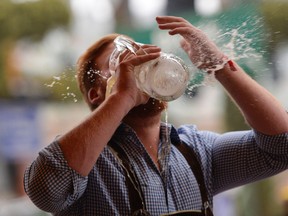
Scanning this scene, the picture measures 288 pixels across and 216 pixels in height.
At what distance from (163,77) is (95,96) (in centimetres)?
14

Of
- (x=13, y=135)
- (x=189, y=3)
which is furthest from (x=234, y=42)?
(x=13, y=135)

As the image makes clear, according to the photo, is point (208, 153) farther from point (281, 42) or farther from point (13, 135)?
point (13, 135)

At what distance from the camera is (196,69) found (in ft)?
2.70

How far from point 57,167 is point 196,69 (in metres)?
0.22

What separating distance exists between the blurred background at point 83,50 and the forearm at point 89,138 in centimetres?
10

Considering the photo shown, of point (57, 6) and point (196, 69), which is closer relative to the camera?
point (196, 69)

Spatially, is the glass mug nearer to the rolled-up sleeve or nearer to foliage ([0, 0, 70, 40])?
the rolled-up sleeve

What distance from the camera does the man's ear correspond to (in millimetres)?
889

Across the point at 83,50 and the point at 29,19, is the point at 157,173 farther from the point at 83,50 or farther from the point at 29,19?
the point at 29,19

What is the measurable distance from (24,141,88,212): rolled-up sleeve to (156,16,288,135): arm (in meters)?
0.20

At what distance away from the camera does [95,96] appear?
901 mm

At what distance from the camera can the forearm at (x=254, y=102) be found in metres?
0.83

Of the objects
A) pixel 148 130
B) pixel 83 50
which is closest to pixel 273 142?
pixel 148 130

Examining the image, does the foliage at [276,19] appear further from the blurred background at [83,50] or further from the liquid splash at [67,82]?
the liquid splash at [67,82]
